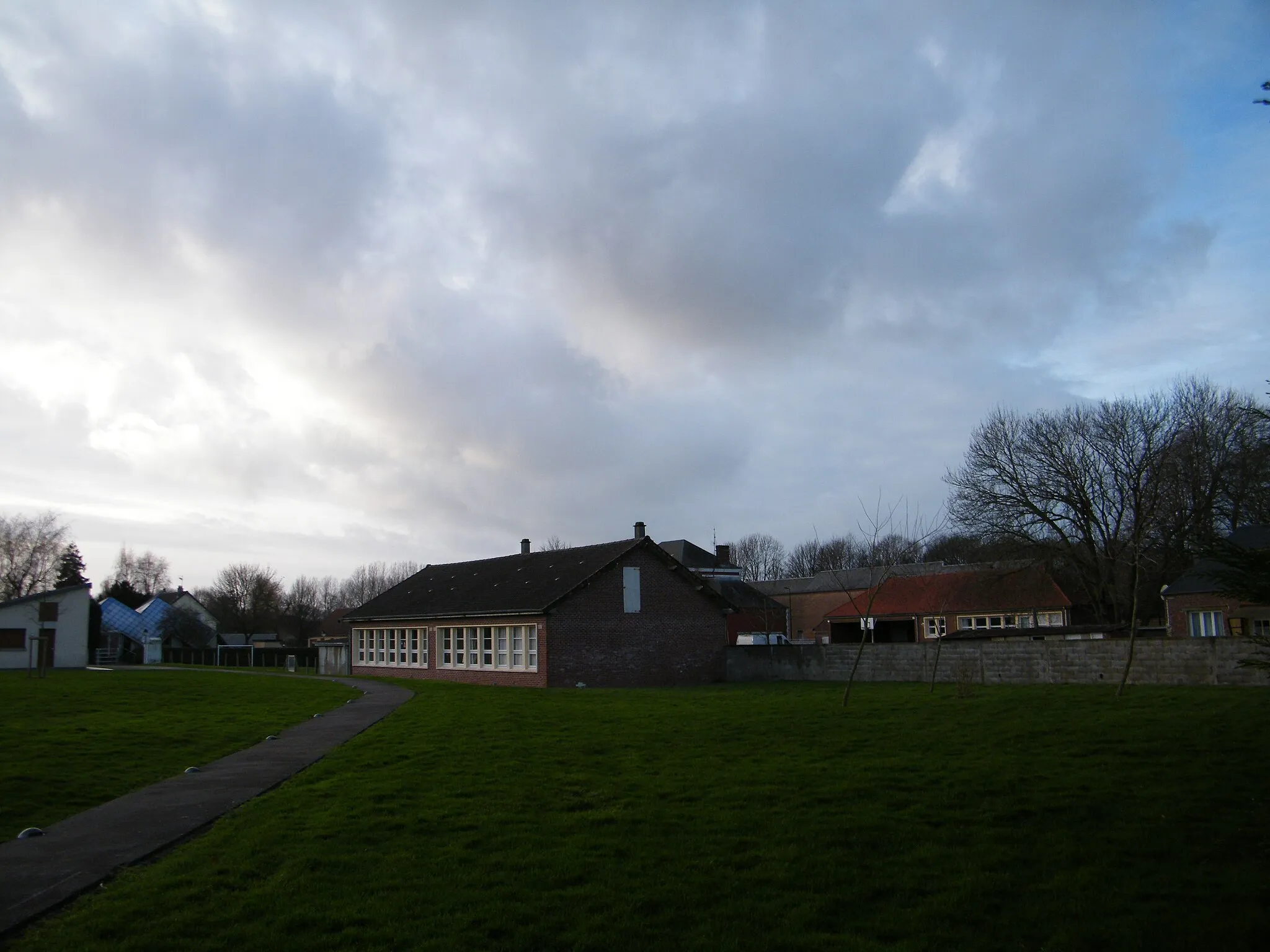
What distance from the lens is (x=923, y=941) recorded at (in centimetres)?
616

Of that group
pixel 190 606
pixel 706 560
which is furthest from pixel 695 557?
pixel 190 606

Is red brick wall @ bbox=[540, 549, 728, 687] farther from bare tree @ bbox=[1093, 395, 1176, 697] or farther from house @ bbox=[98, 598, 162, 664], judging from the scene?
house @ bbox=[98, 598, 162, 664]

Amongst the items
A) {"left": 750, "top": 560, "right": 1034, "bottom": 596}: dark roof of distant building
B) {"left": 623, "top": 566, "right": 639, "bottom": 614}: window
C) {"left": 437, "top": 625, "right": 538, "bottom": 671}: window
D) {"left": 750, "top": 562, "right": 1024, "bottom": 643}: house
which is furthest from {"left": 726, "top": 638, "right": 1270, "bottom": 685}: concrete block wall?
{"left": 750, "top": 562, "right": 1024, "bottom": 643}: house

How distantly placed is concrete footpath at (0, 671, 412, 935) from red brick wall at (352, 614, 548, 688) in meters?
17.8

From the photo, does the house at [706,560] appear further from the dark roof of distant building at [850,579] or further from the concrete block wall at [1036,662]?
the concrete block wall at [1036,662]

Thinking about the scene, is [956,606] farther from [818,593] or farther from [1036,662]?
[1036,662]

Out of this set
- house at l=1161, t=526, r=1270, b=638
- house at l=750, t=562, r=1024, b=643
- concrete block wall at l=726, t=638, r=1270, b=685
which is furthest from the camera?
house at l=750, t=562, r=1024, b=643

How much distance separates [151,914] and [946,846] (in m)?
6.31

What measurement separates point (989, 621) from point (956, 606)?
6.72ft

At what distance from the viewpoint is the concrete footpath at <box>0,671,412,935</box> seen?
23.7 ft

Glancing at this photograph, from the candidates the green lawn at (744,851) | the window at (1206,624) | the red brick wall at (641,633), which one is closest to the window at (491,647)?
the red brick wall at (641,633)

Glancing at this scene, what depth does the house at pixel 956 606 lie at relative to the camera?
173 feet

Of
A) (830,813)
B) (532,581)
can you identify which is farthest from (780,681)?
(830,813)

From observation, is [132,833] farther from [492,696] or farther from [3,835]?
[492,696]
